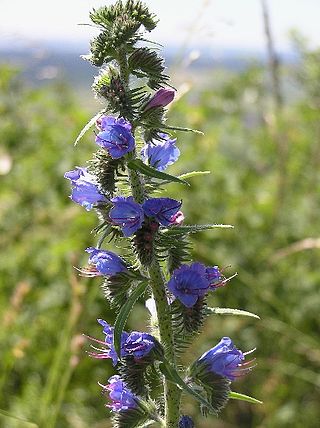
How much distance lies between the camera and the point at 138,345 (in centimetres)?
222

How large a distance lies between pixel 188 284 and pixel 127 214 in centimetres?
30

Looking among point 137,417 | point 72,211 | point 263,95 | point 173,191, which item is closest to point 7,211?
point 72,211

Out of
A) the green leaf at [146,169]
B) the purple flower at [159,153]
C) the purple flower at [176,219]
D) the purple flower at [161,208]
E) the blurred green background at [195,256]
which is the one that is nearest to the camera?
the green leaf at [146,169]

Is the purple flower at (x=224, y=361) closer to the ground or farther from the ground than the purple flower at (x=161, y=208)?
closer to the ground

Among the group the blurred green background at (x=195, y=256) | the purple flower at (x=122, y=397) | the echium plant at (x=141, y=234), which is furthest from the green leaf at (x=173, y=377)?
the blurred green background at (x=195, y=256)

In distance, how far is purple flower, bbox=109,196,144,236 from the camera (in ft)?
6.97

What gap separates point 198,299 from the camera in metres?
2.29

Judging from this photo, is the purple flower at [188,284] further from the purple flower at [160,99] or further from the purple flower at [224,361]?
the purple flower at [160,99]

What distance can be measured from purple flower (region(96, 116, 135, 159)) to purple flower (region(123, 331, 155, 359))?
1.91 ft

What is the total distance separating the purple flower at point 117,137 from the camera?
2.10 m

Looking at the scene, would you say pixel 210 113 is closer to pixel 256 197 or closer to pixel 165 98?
pixel 256 197

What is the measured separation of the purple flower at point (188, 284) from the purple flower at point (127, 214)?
22 cm

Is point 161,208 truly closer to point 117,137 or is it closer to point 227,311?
point 117,137

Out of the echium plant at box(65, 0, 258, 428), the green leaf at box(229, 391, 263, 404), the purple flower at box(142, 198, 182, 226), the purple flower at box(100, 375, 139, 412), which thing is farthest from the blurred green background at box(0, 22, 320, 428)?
the purple flower at box(142, 198, 182, 226)
